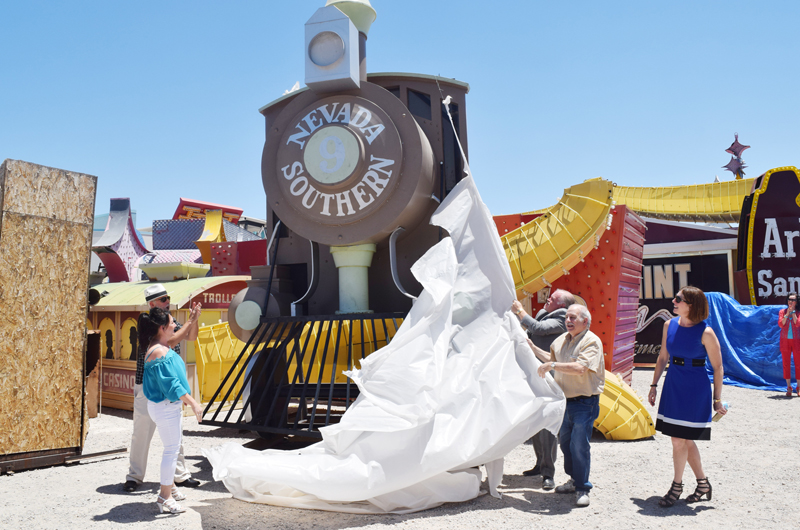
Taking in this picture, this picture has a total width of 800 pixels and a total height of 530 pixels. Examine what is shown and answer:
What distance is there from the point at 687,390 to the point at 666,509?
735 mm

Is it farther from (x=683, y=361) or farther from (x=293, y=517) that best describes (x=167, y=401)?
(x=683, y=361)

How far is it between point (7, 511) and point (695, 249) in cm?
1294

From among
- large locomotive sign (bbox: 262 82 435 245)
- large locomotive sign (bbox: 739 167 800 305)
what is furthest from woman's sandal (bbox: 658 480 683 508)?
large locomotive sign (bbox: 739 167 800 305)

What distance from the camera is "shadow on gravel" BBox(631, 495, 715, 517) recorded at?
11.2 ft

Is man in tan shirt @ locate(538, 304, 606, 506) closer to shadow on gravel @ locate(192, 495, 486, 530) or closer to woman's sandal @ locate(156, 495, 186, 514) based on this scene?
shadow on gravel @ locate(192, 495, 486, 530)

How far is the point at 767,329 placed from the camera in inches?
382

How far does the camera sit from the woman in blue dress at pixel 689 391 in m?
3.54

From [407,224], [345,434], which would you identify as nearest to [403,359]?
[345,434]

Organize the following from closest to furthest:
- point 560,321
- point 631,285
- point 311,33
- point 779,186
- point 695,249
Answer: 1. point 560,321
2. point 311,33
3. point 631,285
4. point 779,186
5. point 695,249

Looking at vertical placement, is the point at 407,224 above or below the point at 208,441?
above

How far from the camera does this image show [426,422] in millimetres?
3246

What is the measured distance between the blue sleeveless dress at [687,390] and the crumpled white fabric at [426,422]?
78 centimetres

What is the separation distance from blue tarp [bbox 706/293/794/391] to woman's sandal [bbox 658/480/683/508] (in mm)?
6920

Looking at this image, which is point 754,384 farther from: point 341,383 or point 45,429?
point 45,429
